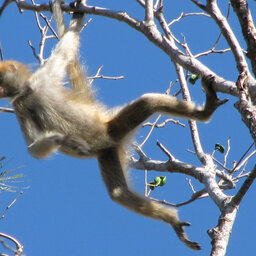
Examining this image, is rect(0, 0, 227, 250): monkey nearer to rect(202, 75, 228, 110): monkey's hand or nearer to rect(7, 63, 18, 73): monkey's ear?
rect(7, 63, 18, 73): monkey's ear

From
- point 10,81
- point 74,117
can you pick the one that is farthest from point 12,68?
point 74,117

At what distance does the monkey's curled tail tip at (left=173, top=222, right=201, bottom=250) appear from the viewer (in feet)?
20.6

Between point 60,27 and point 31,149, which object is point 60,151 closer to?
point 31,149

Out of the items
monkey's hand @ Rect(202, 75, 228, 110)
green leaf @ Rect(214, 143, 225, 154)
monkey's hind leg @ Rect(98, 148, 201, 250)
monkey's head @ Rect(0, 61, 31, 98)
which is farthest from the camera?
green leaf @ Rect(214, 143, 225, 154)

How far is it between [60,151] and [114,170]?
81cm

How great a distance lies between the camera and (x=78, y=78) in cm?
697

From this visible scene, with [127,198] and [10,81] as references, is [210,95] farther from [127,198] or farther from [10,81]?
A: [10,81]

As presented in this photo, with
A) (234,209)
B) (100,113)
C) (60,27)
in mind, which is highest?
(60,27)

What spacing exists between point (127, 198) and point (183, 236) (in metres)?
0.92

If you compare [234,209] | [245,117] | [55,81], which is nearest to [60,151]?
[55,81]

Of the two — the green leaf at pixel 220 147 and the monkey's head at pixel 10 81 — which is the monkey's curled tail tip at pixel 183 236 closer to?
the green leaf at pixel 220 147

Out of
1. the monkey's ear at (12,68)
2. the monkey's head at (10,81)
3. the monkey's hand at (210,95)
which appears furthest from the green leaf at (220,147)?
the monkey's ear at (12,68)

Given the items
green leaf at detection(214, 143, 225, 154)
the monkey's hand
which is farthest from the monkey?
green leaf at detection(214, 143, 225, 154)

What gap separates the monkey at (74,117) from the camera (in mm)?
6352
